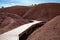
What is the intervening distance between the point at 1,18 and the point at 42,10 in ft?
39.5

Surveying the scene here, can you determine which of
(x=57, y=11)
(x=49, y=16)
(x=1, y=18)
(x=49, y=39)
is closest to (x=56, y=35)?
(x=49, y=39)

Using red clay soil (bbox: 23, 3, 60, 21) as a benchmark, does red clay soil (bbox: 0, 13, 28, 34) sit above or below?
above

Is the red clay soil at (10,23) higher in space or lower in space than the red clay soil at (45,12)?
higher

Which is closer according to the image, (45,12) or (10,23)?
(10,23)

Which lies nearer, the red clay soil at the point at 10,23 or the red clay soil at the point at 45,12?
the red clay soil at the point at 10,23

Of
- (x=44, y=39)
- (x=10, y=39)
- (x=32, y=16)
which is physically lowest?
(x=32, y=16)

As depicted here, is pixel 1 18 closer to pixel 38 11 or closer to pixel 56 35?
pixel 38 11

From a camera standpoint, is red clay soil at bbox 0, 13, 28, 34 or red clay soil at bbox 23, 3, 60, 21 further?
red clay soil at bbox 23, 3, 60, 21

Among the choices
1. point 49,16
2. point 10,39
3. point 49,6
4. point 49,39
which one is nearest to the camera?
point 49,39

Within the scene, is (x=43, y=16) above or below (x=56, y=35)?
below

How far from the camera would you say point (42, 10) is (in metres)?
36.0

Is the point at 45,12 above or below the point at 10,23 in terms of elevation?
below

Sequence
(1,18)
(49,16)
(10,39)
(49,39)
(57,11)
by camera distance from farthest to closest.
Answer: (57,11)
(49,16)
(1,18)
(10,39)
(49,39)

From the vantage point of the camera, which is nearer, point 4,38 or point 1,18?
point 4,38
